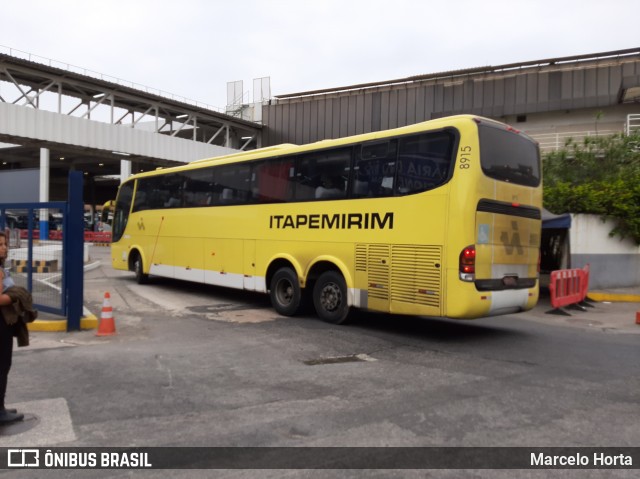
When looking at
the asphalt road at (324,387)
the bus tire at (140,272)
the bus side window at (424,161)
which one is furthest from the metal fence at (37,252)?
the bus side window at (424,161)

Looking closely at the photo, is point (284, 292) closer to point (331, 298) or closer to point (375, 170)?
point (331, 298)

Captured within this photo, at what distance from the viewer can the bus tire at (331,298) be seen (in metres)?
9.16

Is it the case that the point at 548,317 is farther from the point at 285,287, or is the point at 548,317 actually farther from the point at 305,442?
the point at 305,442

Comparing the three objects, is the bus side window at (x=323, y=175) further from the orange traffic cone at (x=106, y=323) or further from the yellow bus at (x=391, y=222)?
the orange traffic cone at (x=106, y=323)

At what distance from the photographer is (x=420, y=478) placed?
3.52m

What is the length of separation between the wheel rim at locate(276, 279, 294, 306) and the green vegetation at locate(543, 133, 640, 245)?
930 centimetres

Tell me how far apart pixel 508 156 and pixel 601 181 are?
37.2ft

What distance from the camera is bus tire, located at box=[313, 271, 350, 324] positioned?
9.16 meters

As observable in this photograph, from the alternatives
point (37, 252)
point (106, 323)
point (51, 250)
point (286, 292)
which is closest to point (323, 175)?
point (286, 292)

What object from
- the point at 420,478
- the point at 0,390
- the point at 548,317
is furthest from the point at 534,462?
the point at 548,317

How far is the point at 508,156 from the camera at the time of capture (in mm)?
8156

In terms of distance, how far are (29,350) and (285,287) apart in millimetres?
4837

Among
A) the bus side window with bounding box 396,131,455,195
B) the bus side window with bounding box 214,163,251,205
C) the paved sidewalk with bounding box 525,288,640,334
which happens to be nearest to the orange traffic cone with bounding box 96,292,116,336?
the bus side window with bounding box 214,163,251,205

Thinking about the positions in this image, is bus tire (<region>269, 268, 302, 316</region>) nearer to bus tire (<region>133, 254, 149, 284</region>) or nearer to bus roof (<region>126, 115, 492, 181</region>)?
bus roof (<region>126, 115, 492, 181</region>)
